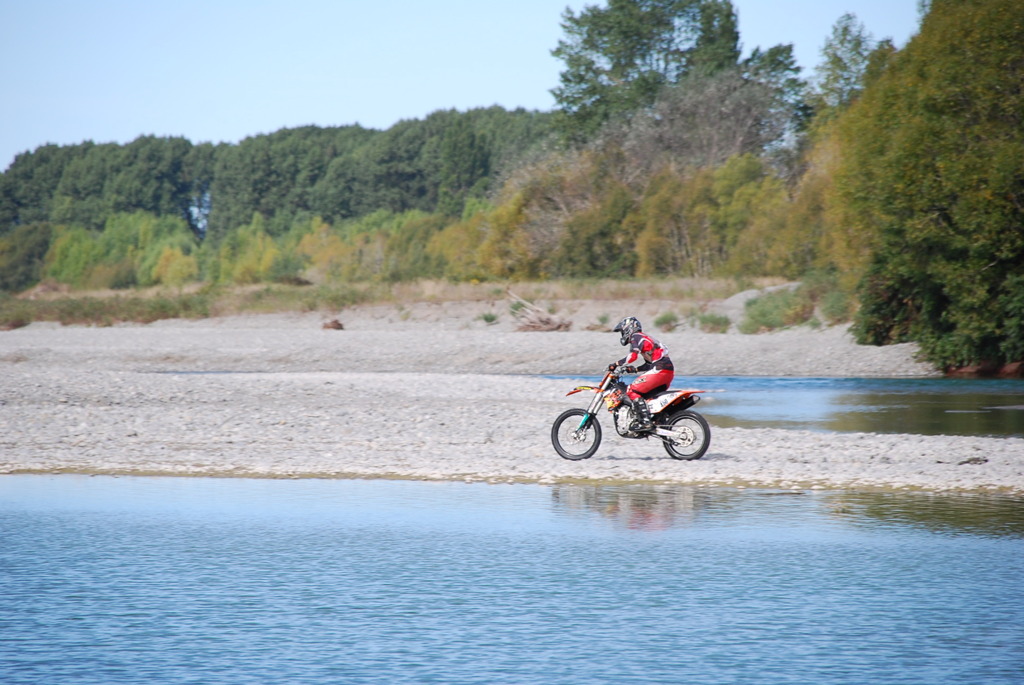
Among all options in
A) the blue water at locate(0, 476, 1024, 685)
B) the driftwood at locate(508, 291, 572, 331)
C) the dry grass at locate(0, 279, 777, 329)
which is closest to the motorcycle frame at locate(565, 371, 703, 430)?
the blue water at locate(0, 476, 1024, 685)

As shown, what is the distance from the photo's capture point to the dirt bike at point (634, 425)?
1497cm

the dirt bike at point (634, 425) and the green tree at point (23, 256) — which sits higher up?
the green tree at point (23, 256)

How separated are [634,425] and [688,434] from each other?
728mm

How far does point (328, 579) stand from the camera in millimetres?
8766

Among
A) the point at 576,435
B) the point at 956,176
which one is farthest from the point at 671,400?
the point at 956,176

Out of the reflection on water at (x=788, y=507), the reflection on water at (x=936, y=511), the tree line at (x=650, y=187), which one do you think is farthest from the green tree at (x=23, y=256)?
the reflection on water at (x=936, y=511)

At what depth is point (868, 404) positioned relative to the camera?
2542 centimetres

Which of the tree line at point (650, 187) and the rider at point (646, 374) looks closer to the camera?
the rider at point (646, 374)

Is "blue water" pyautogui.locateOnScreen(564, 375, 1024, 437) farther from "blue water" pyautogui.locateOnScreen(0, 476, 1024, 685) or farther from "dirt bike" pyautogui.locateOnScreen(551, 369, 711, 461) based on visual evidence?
"blue water" pyautogui.locateOnScreen(0, 476, 1024, 685)

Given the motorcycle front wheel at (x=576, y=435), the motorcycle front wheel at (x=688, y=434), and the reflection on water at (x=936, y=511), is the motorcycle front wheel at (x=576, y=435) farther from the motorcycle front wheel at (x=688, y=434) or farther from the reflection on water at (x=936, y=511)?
the reflection on water at (x=936, y=511)

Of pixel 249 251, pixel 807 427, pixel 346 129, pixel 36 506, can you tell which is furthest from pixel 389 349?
pixel 346 129

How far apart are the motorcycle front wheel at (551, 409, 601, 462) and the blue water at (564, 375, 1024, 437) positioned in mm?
5861

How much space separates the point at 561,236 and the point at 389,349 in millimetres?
30553

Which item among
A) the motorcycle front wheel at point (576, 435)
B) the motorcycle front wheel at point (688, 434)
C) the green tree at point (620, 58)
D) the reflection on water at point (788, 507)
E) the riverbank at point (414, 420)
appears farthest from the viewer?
the green tree at point (620, 58)
